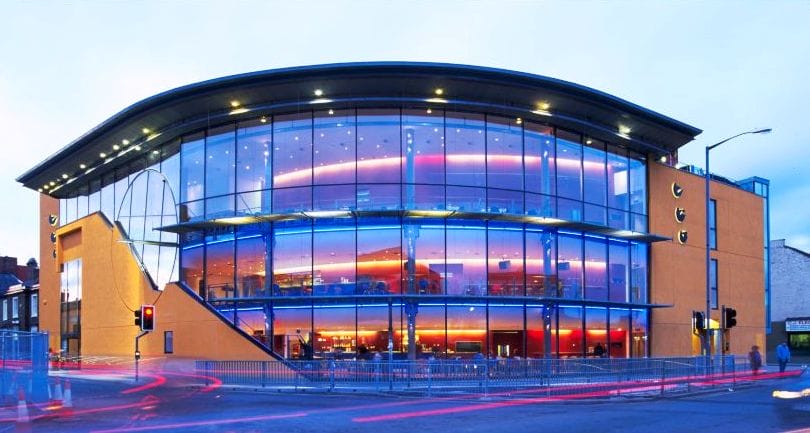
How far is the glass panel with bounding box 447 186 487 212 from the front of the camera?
111 ft

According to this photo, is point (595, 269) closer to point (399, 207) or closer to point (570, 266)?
point (570, 266)

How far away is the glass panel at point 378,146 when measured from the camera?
1337 inches

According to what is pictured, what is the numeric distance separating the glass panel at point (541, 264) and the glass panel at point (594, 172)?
3.17m

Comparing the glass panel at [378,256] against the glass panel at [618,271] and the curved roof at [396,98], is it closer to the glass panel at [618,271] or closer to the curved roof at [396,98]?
the curved roof at [396,98]

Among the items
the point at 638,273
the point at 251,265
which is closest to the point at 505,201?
the point at 638,273

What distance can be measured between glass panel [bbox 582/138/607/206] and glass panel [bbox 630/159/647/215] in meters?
2.38

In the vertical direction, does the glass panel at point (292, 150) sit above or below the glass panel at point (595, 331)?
above

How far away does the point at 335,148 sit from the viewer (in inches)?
1357

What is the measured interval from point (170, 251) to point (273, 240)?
A: 7292 millimetres

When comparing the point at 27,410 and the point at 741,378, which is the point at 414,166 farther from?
the point at 27,410

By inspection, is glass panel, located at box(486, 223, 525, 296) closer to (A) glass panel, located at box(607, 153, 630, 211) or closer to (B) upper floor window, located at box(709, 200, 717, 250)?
(A) glass panel, located at box(607, 153, 630, 211)

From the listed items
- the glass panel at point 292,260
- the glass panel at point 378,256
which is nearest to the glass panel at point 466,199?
the glass panel at point 378,256

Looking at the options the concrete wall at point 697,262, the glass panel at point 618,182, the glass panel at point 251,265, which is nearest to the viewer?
the glass panel at point 251,265

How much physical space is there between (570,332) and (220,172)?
1832cm
